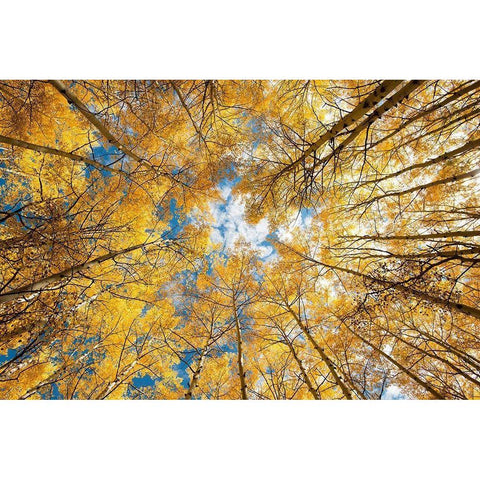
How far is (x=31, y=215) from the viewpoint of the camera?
1896mm

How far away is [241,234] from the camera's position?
2838 mm

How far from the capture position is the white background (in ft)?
4.05

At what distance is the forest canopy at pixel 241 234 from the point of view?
6.26ft
